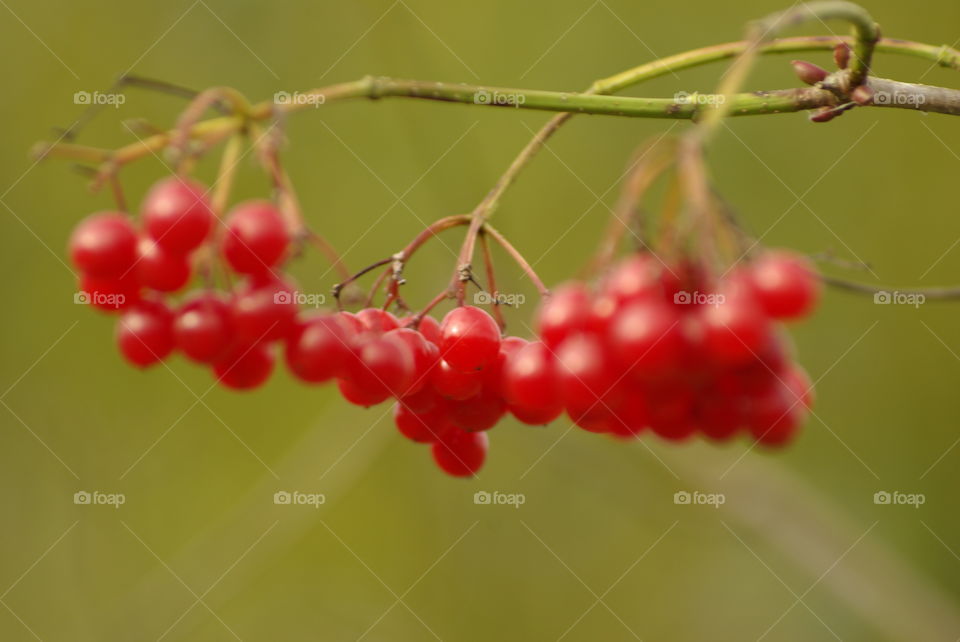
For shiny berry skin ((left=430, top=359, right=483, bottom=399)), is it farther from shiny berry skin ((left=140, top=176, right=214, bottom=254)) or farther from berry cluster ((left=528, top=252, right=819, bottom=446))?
shiny berry skin ((left=140, top=176, right=214, bottom=254))

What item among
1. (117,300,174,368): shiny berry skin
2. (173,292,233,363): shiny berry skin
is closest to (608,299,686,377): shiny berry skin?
(173,292,233,363): shiny berry skin

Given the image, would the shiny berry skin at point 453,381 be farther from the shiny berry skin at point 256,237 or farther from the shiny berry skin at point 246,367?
the shiny berry skin at point 256,237
